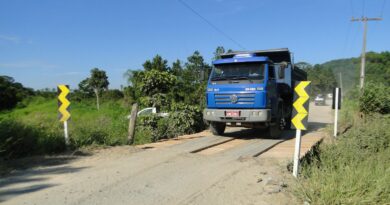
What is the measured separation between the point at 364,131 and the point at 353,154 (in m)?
3.96

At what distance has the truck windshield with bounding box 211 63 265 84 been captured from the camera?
1166 cm

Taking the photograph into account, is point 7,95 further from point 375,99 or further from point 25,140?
point 375,99

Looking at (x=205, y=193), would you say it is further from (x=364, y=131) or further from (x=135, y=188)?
(x=364, y=131)

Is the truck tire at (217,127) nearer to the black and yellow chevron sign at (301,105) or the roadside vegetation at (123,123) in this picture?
the roadside vegetation at (123,123)

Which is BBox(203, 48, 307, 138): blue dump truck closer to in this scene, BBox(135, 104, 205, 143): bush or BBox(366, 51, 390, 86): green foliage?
BBox(135, 104, 205, 143): bush

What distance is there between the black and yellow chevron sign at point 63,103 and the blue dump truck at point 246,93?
4820 millimetres

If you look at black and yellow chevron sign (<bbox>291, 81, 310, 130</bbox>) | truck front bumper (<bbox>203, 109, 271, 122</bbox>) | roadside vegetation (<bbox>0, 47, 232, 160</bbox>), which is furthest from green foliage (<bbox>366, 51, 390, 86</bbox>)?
black and yellow chevron sign (<bbox>291, 81, 310, 130</bbox>)

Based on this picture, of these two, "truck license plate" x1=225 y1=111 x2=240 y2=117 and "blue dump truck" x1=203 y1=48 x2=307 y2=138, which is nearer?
"blue dump truck" x1=203 y1=48 x2=307 y2=138

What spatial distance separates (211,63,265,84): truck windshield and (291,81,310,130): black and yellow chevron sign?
472 cm

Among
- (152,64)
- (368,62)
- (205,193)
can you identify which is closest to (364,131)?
(205,193)

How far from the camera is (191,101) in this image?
A: 19.8m

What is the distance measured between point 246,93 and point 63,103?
219 inches

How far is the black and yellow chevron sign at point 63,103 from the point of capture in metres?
9.40

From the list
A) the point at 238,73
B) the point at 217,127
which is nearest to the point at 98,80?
the point at 217,127
